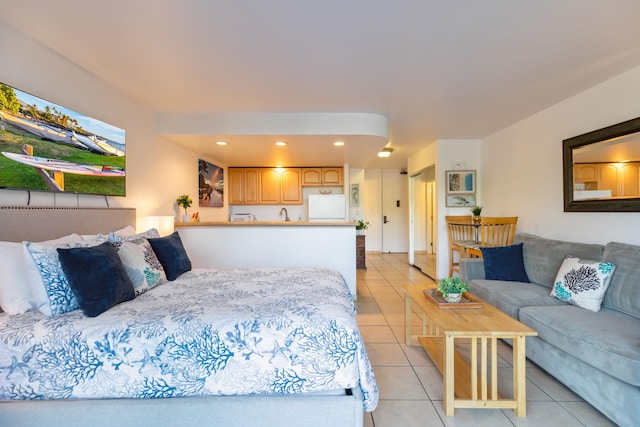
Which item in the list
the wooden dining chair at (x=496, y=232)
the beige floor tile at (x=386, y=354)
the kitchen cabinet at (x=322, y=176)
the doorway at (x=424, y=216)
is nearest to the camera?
the beige floor tile at (x=386, y=354)

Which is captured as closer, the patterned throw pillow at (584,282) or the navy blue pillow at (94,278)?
the navy blue pillow at (94,278)

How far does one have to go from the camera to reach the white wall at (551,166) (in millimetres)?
2531

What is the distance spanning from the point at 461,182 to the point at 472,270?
1999 millimetres

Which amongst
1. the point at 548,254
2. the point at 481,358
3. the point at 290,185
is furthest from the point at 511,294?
the point at 290,185

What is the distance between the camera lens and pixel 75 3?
64.9 inches

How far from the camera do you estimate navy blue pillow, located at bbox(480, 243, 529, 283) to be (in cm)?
303

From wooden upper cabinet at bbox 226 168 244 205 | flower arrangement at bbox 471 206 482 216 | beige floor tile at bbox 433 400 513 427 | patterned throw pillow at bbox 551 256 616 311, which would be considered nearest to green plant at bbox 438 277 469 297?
beige floor tile at bbox 433 400 513 427

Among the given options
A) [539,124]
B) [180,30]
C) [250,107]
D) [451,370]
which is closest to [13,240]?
[180,30]

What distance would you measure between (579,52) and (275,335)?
287 centimetres

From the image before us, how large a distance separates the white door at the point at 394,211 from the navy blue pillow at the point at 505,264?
4764mm

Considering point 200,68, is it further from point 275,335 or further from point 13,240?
point 275,335

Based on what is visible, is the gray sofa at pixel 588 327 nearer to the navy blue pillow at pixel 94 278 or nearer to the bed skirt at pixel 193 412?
the bed skirt at pixel 193 412

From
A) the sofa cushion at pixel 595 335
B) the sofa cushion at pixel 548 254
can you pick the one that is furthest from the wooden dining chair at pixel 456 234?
the sofa cushion at pixel 595 335

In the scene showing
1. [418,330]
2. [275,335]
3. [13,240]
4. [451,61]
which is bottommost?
[418,330]
